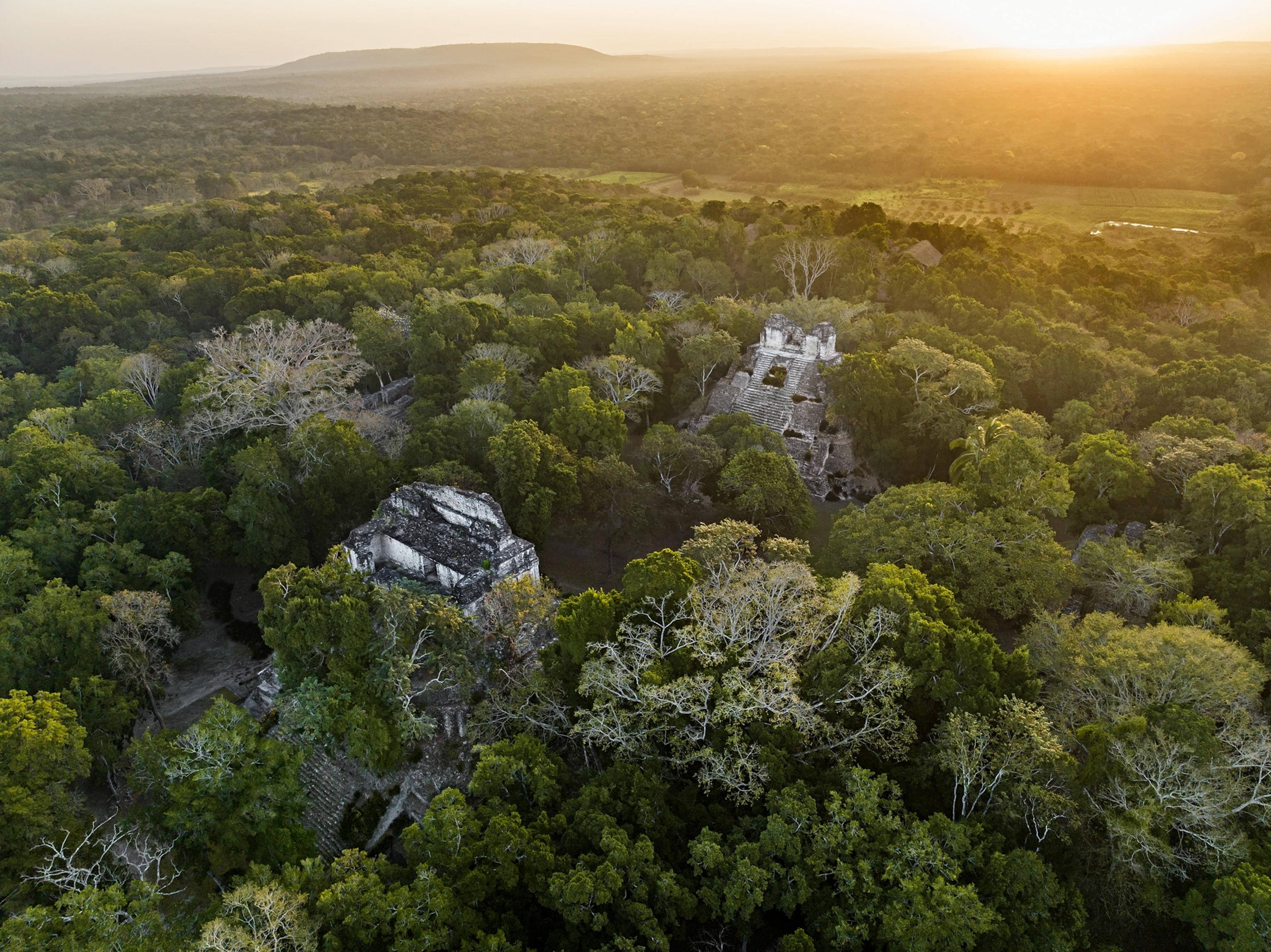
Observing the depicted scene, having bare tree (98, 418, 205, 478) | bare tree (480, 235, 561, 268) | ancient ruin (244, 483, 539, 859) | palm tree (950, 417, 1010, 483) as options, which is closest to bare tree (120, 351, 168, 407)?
bare tree (98, 418, 205, 478)

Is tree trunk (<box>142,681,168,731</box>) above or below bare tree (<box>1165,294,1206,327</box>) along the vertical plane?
below

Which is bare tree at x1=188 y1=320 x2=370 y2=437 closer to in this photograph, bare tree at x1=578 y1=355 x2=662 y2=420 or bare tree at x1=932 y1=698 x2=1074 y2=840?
bare tree at x1=578 y1=355 x2=662 y2=420

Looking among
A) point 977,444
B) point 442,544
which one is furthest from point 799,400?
point 442,544

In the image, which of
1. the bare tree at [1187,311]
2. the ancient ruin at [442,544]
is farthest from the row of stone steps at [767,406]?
the bare tree at [1187,311]

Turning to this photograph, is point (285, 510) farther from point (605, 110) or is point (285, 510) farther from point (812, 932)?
point (605, 110)

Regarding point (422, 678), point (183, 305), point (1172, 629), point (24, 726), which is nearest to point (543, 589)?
point (422, 678)

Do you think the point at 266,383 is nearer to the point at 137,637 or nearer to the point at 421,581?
the point at 137,637
